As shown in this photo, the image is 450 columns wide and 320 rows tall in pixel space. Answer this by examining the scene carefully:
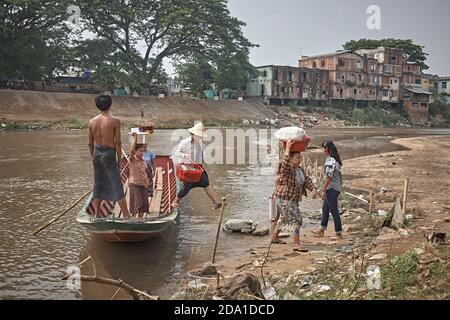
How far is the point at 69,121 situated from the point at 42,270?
2970 cm

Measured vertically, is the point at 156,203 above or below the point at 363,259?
below

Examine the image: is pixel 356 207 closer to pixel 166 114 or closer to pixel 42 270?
pixel 42 270

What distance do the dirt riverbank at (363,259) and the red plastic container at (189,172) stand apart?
1.64 m

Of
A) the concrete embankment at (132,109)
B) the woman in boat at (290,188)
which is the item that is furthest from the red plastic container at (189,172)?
the concrete embankment at (132,109)

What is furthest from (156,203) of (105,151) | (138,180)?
(105,151)

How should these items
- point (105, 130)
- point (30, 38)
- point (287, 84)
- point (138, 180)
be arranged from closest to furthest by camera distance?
point (105, 130) → point (138, 180) → point (30, 38) → point (287, 84)

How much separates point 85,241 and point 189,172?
85.9 inches

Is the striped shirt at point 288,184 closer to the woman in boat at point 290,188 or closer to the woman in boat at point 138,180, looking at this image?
the woman in boat at point 290,188

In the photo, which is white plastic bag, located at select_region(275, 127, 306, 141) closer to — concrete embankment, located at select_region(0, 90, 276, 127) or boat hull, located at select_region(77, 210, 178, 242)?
boat hull, located at select_region(77, 210, 178, 242)

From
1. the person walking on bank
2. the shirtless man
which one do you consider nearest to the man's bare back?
the shirtless man

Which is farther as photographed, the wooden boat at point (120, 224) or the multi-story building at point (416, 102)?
the multi-story building at point (416, 102)

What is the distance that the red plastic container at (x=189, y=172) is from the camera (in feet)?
24.2

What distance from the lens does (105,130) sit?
5.85 metres

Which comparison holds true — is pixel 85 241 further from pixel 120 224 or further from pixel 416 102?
pixel 416 102
